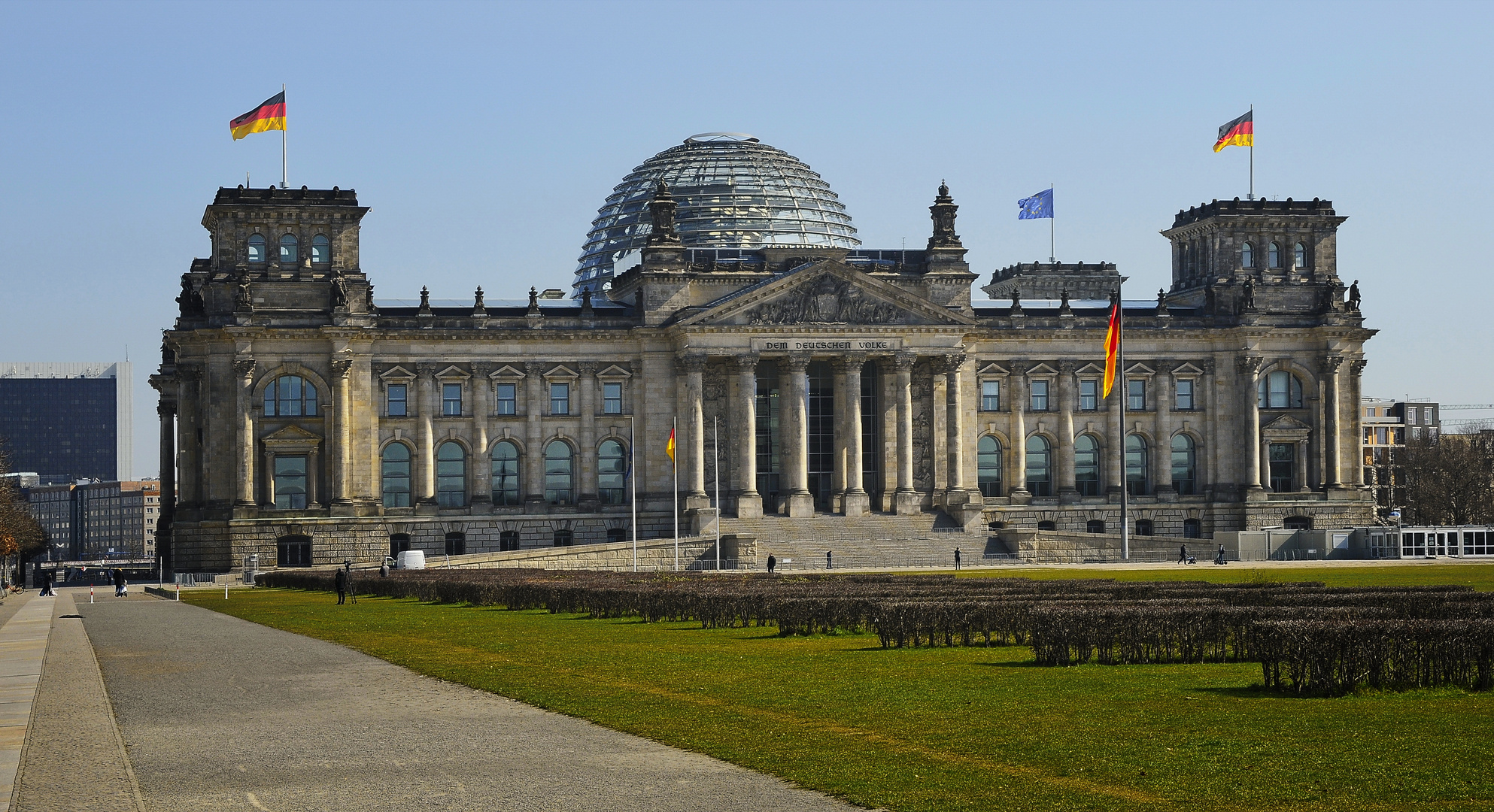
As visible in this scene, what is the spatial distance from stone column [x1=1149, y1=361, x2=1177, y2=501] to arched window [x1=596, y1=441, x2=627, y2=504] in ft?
115

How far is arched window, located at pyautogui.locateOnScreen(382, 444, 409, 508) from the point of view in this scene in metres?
114

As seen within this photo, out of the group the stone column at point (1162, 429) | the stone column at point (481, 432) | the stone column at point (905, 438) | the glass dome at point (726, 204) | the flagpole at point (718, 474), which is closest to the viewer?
the flagpole at point (718, 474)

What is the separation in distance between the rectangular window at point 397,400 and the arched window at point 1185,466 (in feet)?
164

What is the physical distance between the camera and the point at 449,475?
→ 377ft

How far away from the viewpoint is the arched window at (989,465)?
121m

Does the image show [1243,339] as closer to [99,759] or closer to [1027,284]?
[1027,284]

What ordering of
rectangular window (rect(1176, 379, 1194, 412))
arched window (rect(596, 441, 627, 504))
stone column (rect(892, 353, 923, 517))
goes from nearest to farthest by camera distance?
stone column (rect(892, 353, 923, 517)) < arched window (rect(596, 441, 627, 504)) < rectangular window (rect(1176, 379, 1194, 412))

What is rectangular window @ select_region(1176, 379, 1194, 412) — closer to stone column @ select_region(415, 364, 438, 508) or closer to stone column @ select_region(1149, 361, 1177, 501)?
stone column @ select_region(1149, 361, 1177, 501)

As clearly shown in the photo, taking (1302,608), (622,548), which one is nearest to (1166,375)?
(622,548)

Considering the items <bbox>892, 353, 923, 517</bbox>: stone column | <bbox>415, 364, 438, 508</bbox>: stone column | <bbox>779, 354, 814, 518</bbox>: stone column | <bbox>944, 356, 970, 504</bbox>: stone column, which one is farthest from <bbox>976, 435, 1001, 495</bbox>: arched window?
<bbox>415, 364, 438, 508</bbox>: stone column

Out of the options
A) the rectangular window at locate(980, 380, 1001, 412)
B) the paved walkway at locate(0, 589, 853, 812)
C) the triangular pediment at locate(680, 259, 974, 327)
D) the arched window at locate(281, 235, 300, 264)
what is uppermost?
the arched window at locate(281, 235, 300, 264)

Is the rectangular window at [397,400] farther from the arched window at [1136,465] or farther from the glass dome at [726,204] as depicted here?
the arched window at [1136,465]

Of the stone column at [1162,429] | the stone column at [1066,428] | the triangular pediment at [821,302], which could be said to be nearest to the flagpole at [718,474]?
the triangular pediment at [821,302]

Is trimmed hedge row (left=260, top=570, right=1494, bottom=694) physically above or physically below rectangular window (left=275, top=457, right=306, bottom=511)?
below
